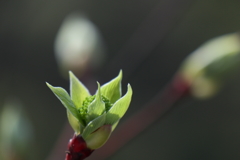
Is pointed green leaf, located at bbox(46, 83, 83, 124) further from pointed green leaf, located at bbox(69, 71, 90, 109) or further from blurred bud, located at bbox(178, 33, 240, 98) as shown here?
blurred bud, located at bbox(178, 33, 240, 98)

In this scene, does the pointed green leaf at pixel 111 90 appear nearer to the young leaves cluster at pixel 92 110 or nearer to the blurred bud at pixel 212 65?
the young leaves cluster at pixel 92 110

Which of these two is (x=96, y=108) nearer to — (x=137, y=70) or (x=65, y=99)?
(x=65, y=99)

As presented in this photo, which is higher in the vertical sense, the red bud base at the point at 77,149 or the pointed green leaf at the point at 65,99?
the pointed green leaf at the point at 65,99

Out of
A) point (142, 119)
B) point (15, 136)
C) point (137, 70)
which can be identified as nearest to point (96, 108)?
point (15, 136)

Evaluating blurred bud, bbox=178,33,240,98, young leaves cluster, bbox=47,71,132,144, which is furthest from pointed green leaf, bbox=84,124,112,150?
blurred bud, bbox=178,33,240,98

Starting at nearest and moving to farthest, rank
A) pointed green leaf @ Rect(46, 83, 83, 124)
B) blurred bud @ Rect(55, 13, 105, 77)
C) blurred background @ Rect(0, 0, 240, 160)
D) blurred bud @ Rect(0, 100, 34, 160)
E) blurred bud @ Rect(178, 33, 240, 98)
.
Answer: pointed green leaf @ Rect(46, 83, 83, 124) < blurred bud @ Rect(0, 100, 34, 160) < blurred bud @ Rect(178, 33, 240, 98) < blurred bud @ Rect(55, 13, 105, 77) < blurred background @ Rect(0, 0, 240, 160)

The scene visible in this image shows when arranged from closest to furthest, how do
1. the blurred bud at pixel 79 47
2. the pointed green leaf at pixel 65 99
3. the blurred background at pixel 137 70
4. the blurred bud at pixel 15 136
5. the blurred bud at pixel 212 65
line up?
1. the pointed green leaf at pixel 65 99
2. the blurred bud at pixel 15 136
3. the blurred bud at pixel 212 65
4. the blurred bud at pixel 79 47
5. the blurred background at pixel 137 70

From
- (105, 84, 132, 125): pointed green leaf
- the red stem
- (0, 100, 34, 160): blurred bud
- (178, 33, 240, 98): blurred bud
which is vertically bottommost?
(0, 100, 34, 160): blurred bud

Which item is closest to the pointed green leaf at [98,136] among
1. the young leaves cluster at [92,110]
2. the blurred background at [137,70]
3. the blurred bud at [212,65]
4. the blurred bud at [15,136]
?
the young leaves cluster at [92,110]
